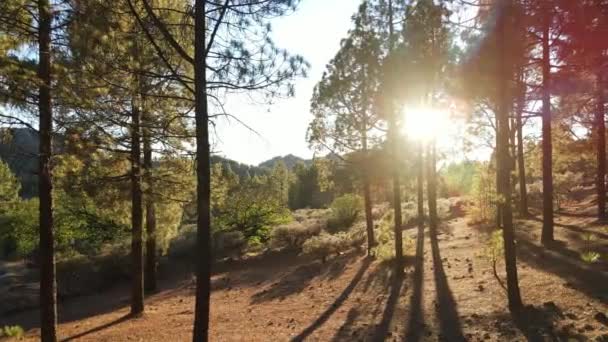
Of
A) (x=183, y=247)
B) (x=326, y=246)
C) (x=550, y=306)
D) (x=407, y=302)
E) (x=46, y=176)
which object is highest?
(x=46, y=176)

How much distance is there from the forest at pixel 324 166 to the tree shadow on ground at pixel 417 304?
0.07 m

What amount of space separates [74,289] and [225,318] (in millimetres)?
12032

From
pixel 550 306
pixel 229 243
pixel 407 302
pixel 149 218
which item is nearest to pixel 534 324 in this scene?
pixel 550 306

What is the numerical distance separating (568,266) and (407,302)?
11.8 ft

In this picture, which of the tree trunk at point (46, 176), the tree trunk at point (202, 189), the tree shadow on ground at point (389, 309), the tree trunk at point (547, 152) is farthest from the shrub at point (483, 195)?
the tree trunk at point (46, 176)

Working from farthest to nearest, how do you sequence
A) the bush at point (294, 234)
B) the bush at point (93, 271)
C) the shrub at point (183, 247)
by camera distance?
the shrub at point (183, 247) → the bush at point (294, 234) → the bush at point (93, 271)

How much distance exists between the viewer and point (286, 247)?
71.9 ft

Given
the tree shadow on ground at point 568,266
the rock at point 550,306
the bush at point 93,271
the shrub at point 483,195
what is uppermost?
the shrub at point 483,195

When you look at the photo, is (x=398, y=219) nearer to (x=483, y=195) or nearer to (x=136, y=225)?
(x=136, y=225)

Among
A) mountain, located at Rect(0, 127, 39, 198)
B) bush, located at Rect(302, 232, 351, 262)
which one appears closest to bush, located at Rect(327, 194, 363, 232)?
bush, located at Rect(302, 232, 351, 262)

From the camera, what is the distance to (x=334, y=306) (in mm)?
10312

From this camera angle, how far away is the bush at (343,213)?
2397cm

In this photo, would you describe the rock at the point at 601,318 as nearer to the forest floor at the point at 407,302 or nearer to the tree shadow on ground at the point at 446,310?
the forest floor at the point at 407,302

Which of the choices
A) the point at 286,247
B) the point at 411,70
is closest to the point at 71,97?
the point at 411,70
